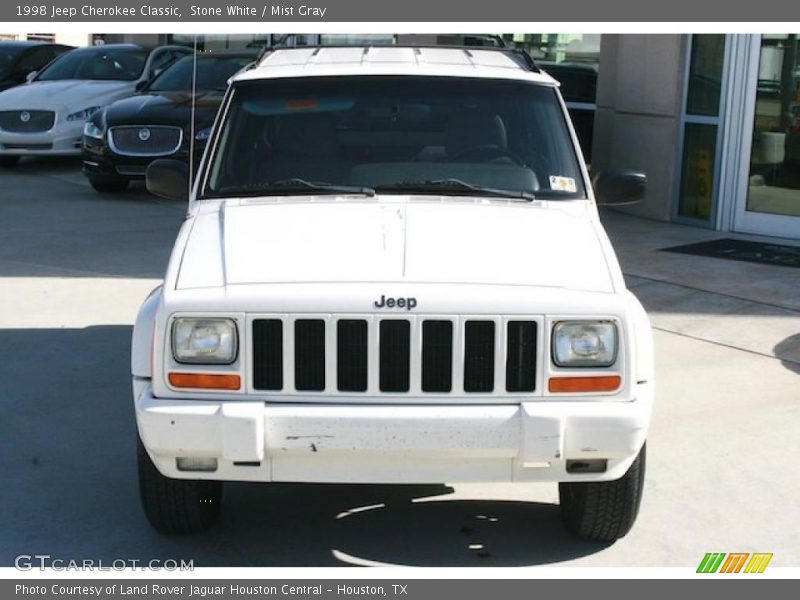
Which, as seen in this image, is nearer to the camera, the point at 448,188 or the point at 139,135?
the point at 448,188

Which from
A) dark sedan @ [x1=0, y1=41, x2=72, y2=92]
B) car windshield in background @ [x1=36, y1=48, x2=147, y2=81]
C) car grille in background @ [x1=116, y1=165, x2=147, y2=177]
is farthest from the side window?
car grille in background @ [x1=116, y1=165, x2=147, y2=177]

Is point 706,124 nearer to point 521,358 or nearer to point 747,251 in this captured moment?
point 747,251

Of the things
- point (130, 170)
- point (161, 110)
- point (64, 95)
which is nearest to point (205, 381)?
point (130, 170)

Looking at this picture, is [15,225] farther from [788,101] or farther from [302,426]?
[302,426]

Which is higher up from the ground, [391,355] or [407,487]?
[391,355]

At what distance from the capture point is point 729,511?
5320 mm

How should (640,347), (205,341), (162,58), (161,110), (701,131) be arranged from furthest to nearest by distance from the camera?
(162,58) → (161,110) → (701,131) → (640,347) → (205,341)

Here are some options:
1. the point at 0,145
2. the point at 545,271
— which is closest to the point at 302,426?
the point at 545,271

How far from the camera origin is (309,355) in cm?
433

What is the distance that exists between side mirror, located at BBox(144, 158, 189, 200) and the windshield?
1521 cm

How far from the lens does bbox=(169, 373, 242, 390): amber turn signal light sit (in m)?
4.33

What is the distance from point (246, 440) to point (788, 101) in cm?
895

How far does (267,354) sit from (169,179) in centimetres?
213

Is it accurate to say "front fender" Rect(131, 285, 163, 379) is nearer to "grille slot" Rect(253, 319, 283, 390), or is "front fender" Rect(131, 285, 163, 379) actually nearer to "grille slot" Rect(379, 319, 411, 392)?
"grille slot" Rect(253, 319, 283, 390)
